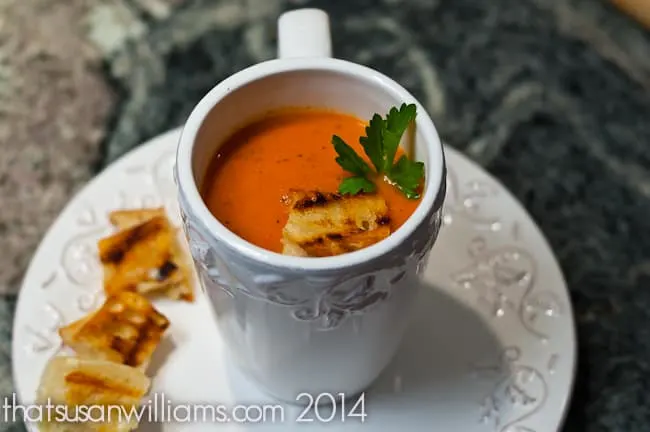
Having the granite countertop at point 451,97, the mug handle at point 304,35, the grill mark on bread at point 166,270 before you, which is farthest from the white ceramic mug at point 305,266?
the granite countertop at point 451,97

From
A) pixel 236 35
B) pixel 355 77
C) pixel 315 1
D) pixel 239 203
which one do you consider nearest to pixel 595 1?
pixel 315 1

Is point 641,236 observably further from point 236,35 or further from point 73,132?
point 73,132

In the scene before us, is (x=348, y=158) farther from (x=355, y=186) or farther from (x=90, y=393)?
(x=90, y=393)

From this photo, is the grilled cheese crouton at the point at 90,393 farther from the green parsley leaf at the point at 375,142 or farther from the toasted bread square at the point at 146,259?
the green parsley leaf at the point at 375,142

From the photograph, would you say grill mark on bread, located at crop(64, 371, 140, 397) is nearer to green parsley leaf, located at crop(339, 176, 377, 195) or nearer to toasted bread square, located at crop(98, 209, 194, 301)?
toasted bread square, located at crop(98, 209, 194, 301)

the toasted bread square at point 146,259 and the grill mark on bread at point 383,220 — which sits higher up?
the grill mark on bread at point 383,220
